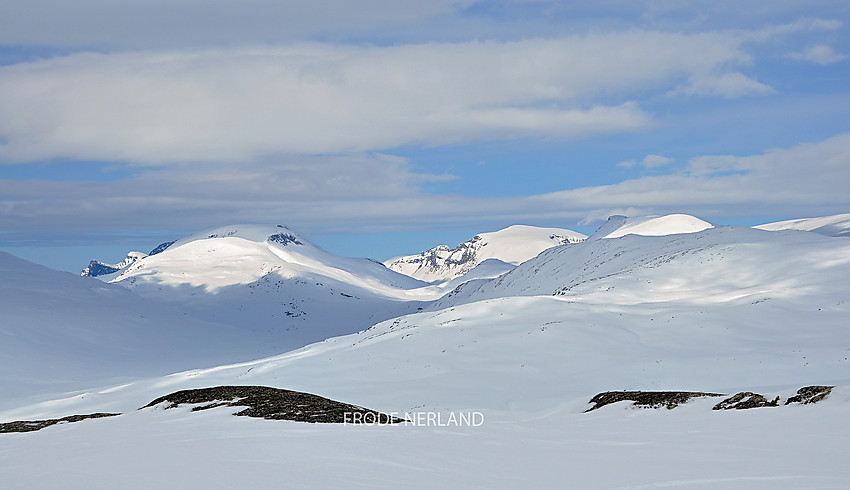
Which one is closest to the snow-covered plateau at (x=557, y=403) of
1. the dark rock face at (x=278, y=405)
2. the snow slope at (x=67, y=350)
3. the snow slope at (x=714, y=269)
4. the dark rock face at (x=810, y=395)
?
the dark rock face at (x=810, y=395)

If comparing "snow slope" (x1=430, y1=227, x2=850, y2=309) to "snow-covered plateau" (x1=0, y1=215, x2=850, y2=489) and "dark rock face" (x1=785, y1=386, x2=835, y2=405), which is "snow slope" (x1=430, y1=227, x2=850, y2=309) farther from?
"dark rock face" (x1=785, y1=386, x2=835, y2=405)

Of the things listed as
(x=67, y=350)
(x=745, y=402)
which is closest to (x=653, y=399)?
(x=745, y=402)

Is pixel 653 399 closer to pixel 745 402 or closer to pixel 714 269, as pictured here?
pixel 745 402

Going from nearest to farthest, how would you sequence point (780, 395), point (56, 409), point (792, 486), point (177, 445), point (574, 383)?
point (792, 486), point (177, 445), point (780, 395), point (574, 383), point (56, 409)

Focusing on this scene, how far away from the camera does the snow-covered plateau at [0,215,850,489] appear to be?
10469 millimetres

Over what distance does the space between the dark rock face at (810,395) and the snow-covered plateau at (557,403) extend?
274mm

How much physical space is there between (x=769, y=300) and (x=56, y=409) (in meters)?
58.9

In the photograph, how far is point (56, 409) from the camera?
5741 cm

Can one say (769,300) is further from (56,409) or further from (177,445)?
(56,409)

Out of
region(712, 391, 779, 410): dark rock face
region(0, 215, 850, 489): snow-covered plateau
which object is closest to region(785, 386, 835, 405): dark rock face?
region(0, 215, 850, 489): snow-covered plateau

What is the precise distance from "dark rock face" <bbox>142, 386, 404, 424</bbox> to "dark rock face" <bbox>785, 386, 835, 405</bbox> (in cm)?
1057

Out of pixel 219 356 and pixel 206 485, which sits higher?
pixel 219 356

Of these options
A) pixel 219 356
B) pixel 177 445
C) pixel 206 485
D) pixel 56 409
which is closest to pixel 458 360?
pixel 177 445

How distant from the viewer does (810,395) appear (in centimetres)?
1683
